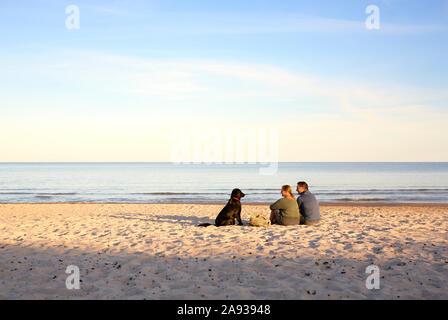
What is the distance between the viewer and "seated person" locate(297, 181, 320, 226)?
10.3m

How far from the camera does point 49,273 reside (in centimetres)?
598

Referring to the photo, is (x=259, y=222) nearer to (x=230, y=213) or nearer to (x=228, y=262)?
(x=230, y=213)

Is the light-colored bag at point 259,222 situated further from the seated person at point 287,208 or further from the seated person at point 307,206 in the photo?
the seated person at point 307,206

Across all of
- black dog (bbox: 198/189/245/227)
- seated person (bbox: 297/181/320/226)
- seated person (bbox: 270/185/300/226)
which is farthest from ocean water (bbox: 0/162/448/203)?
seated person (bbox: 270/185/300/226)

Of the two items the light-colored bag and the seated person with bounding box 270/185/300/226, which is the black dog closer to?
the light-colored bag

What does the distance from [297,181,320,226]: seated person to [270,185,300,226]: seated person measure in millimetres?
282

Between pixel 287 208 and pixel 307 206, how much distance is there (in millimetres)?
694

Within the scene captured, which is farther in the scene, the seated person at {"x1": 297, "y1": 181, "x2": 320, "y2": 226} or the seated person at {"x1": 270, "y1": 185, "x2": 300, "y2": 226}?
the seated person at {"x1": 297, "y1": 181, "x2": 320, "y2": 226}

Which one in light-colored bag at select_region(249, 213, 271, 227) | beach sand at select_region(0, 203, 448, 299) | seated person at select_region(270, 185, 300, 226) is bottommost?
beach sand at select_region(0, 203, 448, 299)

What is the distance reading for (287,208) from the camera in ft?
33.3
